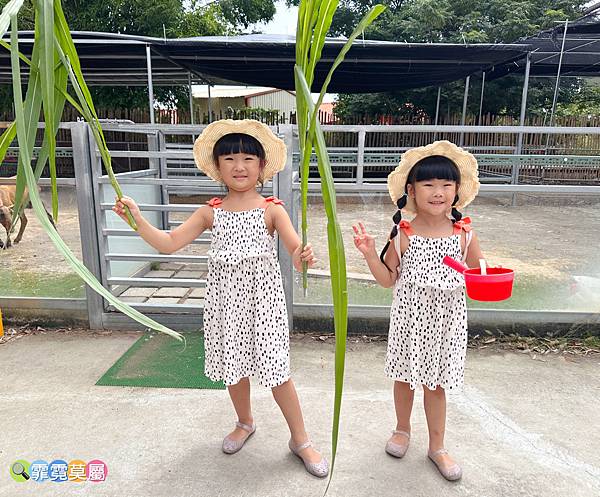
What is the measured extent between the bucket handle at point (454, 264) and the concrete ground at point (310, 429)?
2.93 feet

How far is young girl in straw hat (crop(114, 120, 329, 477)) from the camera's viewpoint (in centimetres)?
194

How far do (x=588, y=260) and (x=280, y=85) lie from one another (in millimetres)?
6837

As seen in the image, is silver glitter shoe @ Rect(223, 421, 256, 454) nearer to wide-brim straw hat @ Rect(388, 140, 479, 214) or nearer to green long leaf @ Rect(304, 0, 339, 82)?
wide-brim straw hat @ Rect(388, 140, 479, 214)

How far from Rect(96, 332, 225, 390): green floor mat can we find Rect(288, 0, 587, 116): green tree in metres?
11.7

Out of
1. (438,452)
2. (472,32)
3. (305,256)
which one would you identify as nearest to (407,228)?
(305,256)

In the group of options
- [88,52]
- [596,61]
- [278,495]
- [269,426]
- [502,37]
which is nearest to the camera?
[278,495]

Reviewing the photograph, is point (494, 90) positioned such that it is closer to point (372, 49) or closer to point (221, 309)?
point (372, 49)

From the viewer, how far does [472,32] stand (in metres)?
12.6

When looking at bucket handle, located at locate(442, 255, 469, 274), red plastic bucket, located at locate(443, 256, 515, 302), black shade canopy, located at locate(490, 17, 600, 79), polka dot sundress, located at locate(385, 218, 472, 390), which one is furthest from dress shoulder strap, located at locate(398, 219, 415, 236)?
black shade canopy, located at locate(490, 17, 600, 79)

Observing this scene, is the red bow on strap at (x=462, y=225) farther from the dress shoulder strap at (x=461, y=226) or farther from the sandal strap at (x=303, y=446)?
the sandal strap at (x=303, y=446)

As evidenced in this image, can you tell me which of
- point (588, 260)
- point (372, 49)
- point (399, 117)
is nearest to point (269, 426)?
point (588, 260)

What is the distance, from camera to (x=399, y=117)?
1373 centimetres

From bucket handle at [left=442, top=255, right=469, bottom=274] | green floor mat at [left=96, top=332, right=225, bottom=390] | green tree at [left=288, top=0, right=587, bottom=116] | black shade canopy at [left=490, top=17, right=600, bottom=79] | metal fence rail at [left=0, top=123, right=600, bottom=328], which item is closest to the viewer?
bucket handle at [left=442, top=255, right=469, bottom=274]

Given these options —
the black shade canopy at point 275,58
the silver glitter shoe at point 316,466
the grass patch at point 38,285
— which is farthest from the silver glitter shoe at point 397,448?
the black shade canopy at point 275,58
